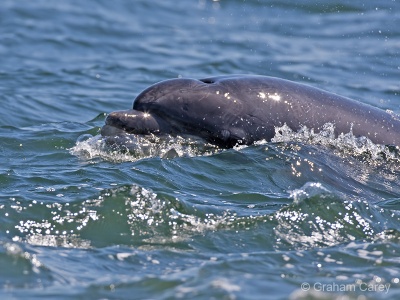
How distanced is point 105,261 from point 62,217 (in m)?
0.91

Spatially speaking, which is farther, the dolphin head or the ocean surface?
the dolphin head

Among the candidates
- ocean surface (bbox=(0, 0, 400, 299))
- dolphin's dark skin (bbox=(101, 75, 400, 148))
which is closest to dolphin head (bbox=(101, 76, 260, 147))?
dolphin's dark skin (bbox=(101, 75, 400, 148))

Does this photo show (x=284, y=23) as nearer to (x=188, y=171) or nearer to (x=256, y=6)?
(x=256, y=6)

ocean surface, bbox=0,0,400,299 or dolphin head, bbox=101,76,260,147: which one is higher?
dolphin head, bbox=101,76,260,147

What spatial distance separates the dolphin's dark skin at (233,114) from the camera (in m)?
9.01

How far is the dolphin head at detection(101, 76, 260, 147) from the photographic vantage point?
9000mm

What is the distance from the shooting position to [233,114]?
8.99 m

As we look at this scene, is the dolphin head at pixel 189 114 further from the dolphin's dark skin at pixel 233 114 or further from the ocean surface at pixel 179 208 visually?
the ocean surface at pixel 179 208

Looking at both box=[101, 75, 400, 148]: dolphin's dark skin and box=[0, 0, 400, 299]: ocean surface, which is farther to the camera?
box=[101, 75, 400, 148]: dolphin's dark skin

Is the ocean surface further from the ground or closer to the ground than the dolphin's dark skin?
closer to the ground

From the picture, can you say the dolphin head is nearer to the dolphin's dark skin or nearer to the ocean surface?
the dolphin's dark skin

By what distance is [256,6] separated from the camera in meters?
21.1

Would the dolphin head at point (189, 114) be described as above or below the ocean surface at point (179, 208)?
above

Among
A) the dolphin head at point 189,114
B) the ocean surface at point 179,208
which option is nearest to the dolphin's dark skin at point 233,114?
the dolphin head at point 189,114
